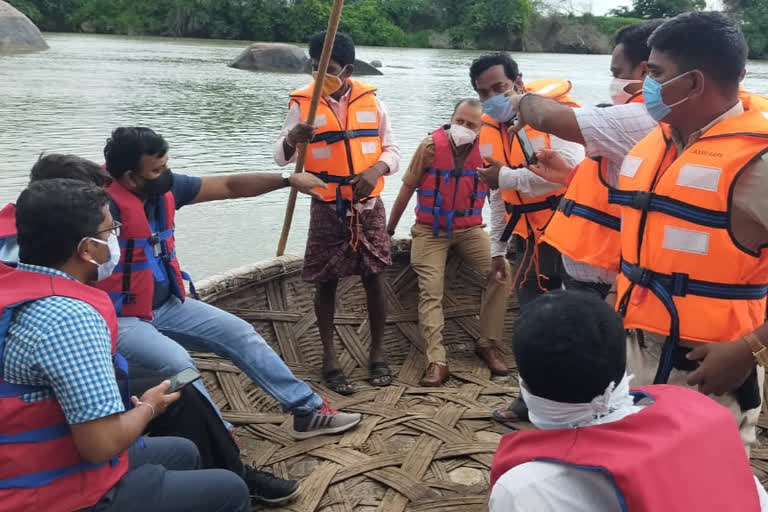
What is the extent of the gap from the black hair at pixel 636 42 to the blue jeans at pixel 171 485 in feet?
5.68

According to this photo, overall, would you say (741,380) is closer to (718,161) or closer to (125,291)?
(718,161)

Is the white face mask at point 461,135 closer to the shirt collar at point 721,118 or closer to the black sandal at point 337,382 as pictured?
the black sandal at point 337,382

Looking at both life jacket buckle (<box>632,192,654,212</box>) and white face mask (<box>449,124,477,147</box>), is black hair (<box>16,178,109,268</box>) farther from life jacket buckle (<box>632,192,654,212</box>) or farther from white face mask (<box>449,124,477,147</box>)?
white face mask (<box>449,124,477,147</box>)

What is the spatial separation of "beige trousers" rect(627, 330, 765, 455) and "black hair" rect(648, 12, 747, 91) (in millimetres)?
593

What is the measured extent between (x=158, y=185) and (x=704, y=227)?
1.64 metres

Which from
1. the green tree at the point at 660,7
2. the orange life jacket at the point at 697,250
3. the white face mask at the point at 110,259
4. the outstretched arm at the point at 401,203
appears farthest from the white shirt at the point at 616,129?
the green tree at the point at 660,7

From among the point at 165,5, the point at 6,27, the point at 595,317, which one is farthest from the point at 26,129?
the point at 165,5

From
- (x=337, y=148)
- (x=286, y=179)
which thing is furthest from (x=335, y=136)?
(x=286, y=179)

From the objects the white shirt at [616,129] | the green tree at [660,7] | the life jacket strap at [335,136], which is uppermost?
the green tree at [660,7]

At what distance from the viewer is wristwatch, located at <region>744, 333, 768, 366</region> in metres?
1.47

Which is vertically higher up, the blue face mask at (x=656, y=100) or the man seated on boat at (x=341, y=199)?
the blue face mask at (x=656, y=100)

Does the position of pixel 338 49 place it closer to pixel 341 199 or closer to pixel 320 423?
pixel 341 199

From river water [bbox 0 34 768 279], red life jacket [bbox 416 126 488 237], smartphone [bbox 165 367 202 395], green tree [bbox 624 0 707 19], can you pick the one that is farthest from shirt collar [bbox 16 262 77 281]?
green tree [bbox 624 0 707 19]

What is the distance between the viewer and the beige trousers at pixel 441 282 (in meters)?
3.27
